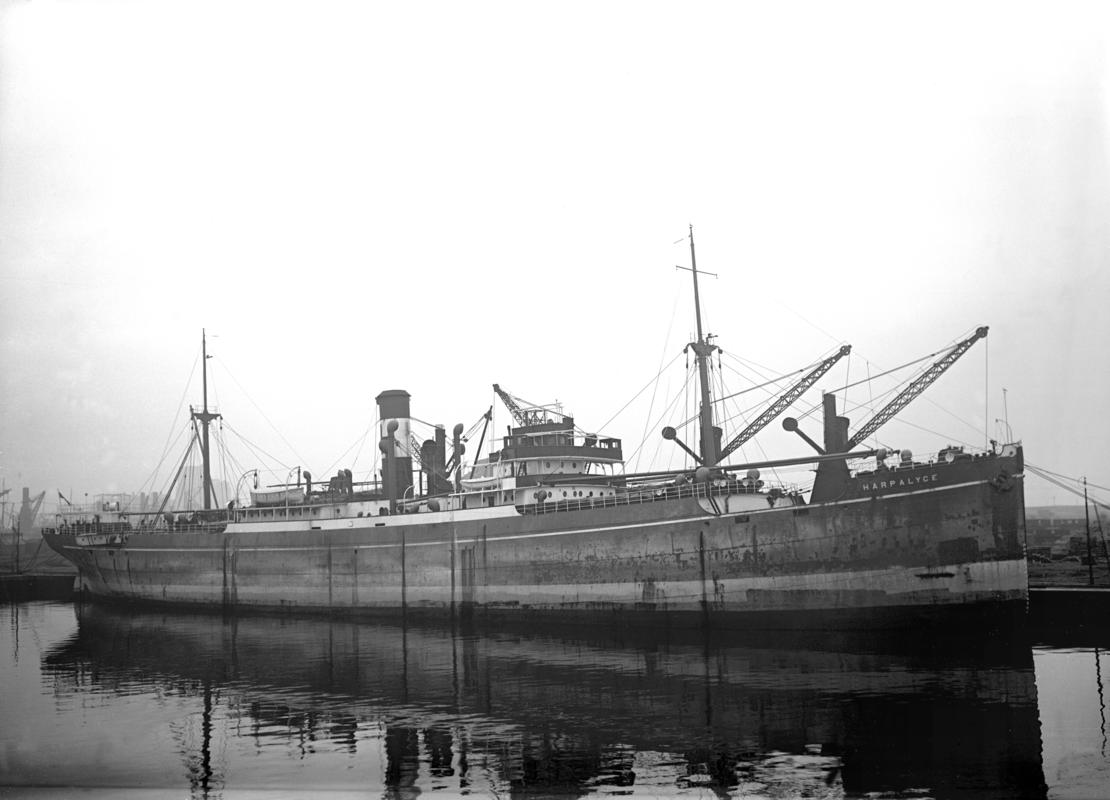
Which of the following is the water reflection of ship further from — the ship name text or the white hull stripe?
the ship name text

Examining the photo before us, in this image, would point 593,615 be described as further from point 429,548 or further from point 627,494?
point 429,548

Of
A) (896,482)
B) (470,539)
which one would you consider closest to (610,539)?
(470,539)

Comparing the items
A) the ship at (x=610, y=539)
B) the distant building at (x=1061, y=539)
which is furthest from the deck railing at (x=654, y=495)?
the distant building at (x=1061, y=539)

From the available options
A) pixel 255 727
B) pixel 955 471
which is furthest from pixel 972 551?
pixel 255 727

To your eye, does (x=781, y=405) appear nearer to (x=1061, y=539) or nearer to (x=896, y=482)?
(x=896, y=482)

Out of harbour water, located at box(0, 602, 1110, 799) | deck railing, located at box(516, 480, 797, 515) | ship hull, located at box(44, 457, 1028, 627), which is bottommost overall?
harbour water, located at box(0, 602, 1110, 799)

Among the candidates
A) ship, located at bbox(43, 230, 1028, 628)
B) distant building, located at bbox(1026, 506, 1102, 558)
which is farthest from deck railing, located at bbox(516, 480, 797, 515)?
distant building, located at bbox(1026, 506, 1102, 558)
